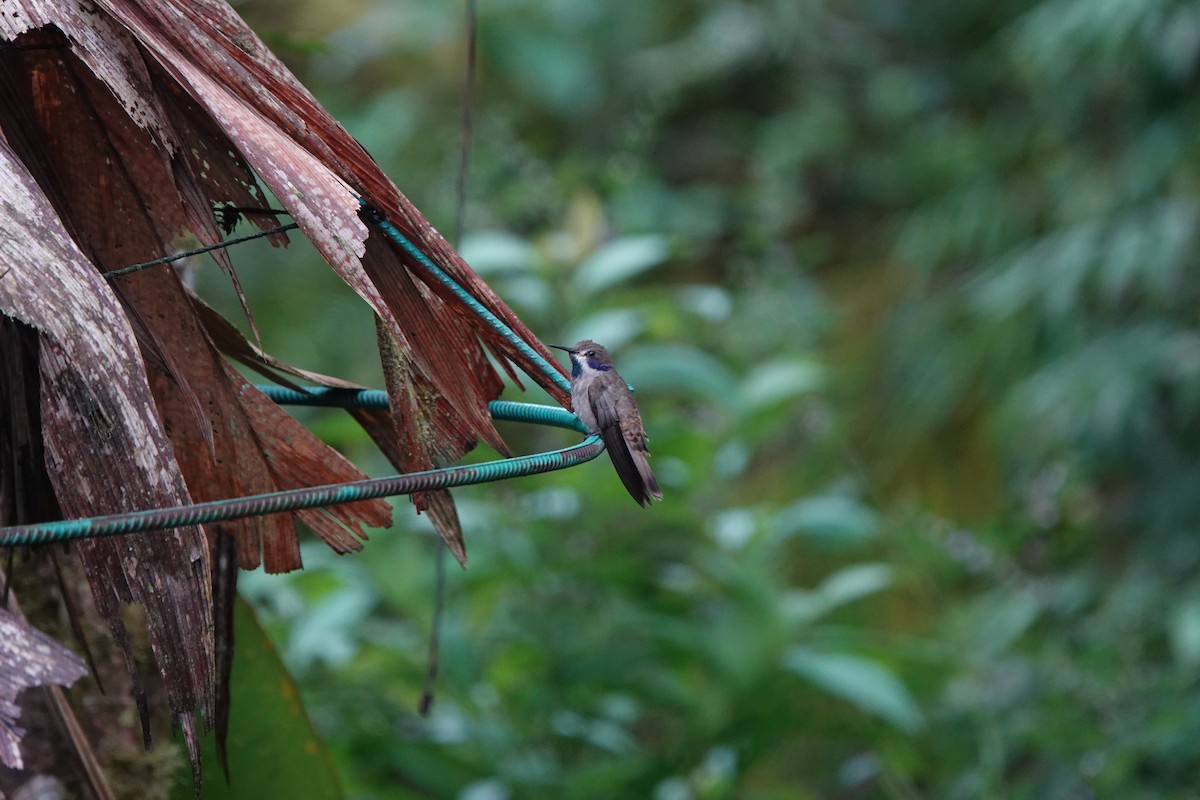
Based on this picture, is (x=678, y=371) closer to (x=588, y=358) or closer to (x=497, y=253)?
(x=497, y=253)

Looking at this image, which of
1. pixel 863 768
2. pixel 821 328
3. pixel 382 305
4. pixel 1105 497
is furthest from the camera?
pixel 821 328

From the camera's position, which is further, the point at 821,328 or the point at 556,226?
the point at 821,328

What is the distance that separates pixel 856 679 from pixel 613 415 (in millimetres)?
1095

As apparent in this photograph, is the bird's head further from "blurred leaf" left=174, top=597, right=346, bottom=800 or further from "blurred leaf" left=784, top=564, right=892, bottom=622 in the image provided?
"blurred leaf" left=784, top=564, right=892, bottom=622

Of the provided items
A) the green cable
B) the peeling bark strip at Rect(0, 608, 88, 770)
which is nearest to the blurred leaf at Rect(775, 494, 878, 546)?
the green cable

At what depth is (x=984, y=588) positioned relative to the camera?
436 cm

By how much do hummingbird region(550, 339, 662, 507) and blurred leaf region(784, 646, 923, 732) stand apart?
34.6 inches

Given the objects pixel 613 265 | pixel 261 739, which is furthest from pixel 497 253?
pixel 261 739

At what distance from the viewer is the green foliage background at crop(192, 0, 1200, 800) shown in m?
2.38

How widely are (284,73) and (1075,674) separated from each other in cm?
262

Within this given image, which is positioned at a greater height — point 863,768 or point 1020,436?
point 1020,436

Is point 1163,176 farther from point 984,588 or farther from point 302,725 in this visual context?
point 302,725

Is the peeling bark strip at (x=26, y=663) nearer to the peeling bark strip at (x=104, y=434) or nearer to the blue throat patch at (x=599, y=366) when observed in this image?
the peeling bark strip at (x=104, y=434)

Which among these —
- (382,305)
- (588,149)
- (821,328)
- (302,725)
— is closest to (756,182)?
(588,149)
